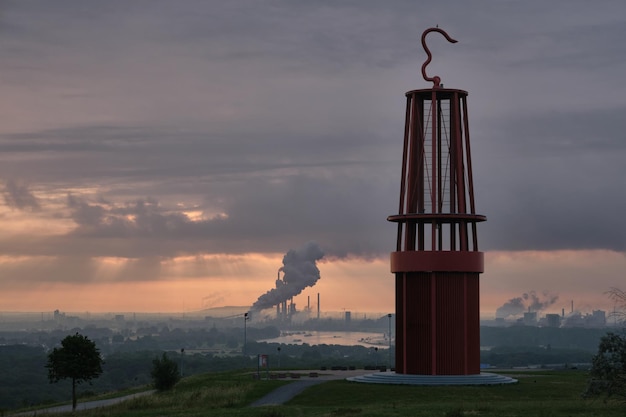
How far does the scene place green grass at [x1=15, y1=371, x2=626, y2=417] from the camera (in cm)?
Result: 5866

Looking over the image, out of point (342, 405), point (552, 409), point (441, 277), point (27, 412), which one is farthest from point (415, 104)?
point (27, 412)

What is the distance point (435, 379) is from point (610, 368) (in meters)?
23.6

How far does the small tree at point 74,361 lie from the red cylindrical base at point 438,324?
23346 mm

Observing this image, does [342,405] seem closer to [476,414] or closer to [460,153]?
[476,414]

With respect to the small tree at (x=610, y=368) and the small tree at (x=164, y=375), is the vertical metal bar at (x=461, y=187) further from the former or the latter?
the small tree at (x=610, y=368)

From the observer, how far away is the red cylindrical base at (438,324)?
79250mm

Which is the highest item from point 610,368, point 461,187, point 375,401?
point 461,187

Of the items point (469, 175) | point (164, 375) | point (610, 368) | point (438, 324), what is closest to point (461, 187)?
point (469, 175)

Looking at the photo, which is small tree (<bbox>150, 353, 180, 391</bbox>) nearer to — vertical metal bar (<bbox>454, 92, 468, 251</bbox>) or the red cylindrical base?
the red cylindrical base

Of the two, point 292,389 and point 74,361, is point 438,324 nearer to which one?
point 292,389

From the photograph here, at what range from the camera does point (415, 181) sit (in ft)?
269

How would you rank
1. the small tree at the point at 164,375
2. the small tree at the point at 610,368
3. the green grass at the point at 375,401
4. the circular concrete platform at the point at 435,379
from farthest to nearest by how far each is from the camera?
the small tree at the point at 164,375 < the circular concrete platform at the point at 435,379 < the green grass at the point at 375,401 < the small tree at the point at 610,368

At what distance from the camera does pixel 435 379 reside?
3051 inches

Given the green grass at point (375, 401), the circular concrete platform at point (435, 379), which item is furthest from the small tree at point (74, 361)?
the circular concrete platform at point (435, 379)
